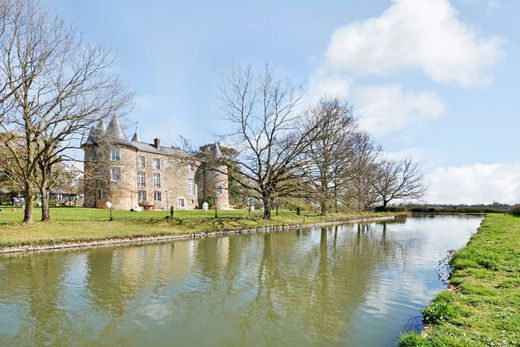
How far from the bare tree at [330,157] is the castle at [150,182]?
24.8 feet

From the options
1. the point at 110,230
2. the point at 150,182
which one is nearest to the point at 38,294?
the point at 110,230

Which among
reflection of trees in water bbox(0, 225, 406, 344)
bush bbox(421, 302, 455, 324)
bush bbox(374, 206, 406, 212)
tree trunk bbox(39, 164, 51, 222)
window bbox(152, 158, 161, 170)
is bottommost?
bush bbox(374, 206, 406, 212)

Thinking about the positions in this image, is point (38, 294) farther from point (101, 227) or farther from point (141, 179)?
point (141, 179)

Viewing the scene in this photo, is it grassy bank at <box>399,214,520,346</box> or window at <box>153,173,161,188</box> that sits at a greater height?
window at <box>153,173,161,188</box>

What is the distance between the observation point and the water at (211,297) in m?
5.84

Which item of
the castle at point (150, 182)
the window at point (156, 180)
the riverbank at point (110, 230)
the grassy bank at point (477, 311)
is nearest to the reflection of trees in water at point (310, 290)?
the grassy bank at point (477, 311)

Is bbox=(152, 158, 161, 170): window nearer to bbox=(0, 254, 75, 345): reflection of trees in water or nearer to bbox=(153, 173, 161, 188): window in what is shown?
bbox=(153, 173, 161, 188): window

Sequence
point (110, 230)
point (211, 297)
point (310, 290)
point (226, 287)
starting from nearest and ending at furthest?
point (211, 297)
point (310, 290)
point (226, 287)
point (110, 230)

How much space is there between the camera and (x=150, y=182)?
41.3 meters

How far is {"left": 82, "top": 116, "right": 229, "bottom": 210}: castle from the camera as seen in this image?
3366cm

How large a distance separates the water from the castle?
14.7 meters

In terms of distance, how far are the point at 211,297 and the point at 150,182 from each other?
35204mm

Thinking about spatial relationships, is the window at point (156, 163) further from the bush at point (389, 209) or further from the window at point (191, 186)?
the bush at point (389, 209)

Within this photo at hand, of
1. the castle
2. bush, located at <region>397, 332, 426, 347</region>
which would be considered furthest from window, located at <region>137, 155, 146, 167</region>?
bush, located at <region>397, 332, 426, 347</region>
